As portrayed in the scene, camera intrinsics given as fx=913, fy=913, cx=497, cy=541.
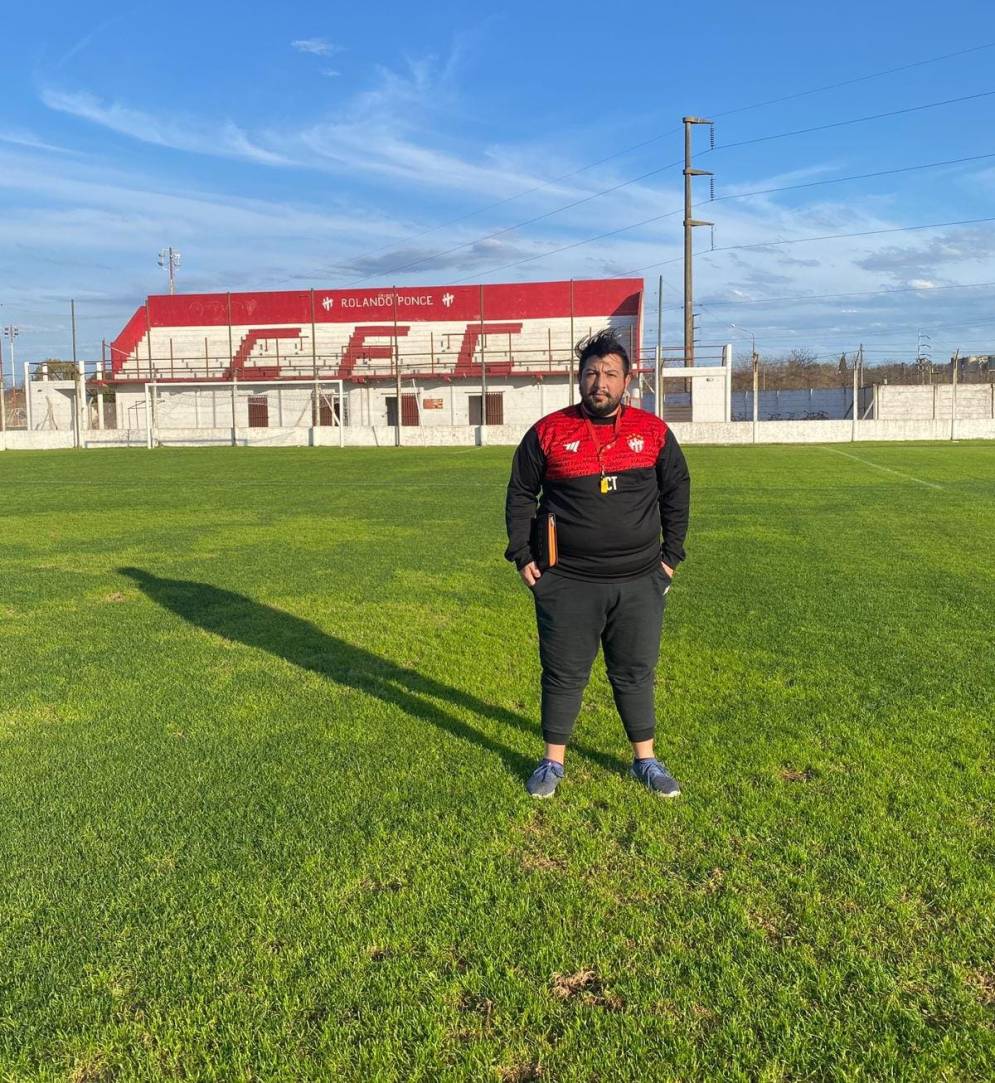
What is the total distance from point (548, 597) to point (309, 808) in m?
1.34

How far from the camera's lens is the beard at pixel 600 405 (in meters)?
3.71

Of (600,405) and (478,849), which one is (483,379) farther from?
(478,849)

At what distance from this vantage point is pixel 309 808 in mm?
3812

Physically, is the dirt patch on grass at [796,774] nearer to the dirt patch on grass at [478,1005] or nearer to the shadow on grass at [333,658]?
the shadow on grass at [333,658]

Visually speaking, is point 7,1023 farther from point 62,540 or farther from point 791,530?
point 791,530

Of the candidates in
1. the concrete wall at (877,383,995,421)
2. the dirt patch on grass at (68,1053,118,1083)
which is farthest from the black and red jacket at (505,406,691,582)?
the concrete wall at (877,383,995,421)

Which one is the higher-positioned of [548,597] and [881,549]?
[548,597]

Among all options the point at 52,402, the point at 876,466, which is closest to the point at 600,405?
the point at 876,466

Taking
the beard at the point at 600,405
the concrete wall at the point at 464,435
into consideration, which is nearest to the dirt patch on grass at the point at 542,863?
the beard at the point at 600,405

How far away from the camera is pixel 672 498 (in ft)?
13.0

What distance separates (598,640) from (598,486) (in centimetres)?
69

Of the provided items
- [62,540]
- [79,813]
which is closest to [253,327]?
[62,540]

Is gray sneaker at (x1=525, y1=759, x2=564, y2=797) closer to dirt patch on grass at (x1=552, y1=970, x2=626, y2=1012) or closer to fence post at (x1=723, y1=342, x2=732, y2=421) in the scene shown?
dirt patch on grass at (x1=552, y1=970, x2=626, y2=1012)

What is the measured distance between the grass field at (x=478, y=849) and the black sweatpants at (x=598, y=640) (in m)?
0.36
